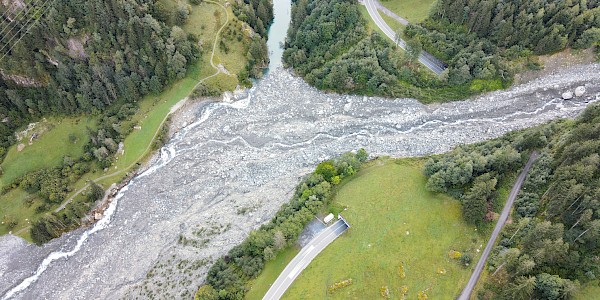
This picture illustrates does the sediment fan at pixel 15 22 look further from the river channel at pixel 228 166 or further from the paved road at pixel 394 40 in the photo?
the paved road at pixel 394 40

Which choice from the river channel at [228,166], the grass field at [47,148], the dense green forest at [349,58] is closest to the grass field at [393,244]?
the river channel at [228,166]

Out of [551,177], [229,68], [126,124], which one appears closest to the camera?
[551,177]

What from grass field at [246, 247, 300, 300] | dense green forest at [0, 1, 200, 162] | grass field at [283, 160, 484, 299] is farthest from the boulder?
dense green forest at [0, 1, 200, 162]

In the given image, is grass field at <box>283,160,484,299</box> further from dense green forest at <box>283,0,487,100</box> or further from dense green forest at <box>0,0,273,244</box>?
dense green forest at <box>0,0,273,244</box>

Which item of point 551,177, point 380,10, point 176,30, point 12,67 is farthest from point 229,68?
point 551,177

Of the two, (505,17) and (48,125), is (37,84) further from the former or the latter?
(505,17)


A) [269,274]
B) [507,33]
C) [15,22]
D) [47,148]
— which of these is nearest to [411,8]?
[507,33]
